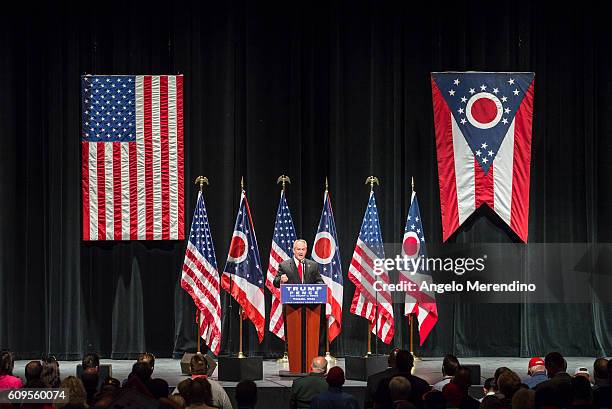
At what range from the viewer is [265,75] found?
16.0m

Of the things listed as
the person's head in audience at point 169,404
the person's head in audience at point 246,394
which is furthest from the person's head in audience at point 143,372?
the person's head in audience at point 169,404

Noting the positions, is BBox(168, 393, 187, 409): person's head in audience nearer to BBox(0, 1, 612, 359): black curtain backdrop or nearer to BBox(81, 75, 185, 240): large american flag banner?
BBox(0, 1, 612, 359): black curtain backdrop

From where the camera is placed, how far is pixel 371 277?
14.7m

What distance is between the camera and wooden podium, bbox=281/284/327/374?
40.5 ft

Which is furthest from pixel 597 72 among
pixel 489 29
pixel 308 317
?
pixel 308 317

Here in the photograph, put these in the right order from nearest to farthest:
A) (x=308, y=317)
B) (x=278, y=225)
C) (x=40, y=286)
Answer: (x=308, y=317)
(x=278, y=225)
(x=40, y=286)

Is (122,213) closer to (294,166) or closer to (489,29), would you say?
(294,166)

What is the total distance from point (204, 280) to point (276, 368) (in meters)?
1.58

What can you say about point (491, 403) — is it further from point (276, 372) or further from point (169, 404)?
point (276, 372)

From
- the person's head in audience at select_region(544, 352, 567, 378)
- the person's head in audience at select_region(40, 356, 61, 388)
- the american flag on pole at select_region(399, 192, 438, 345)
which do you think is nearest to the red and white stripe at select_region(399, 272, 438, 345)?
the american flag on pole at select_region(399, 192, 438, 345)

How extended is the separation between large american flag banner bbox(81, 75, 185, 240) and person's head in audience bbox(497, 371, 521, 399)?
8582mm

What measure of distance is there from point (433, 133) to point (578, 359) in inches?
156

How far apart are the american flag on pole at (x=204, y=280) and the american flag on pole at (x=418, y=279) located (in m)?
2.65

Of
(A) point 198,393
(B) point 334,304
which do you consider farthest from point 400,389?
(B) point 334,304
